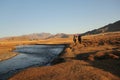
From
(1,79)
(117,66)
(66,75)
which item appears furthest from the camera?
(1,79)

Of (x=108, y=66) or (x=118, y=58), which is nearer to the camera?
(x=108, y=66)

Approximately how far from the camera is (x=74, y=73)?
1848 cm

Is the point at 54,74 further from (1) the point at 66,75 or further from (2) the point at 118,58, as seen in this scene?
(2) the point at 118,58

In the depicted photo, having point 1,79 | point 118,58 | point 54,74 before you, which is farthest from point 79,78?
point 1,79

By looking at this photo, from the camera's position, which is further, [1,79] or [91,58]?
[91,58]

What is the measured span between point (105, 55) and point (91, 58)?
6.27 feet

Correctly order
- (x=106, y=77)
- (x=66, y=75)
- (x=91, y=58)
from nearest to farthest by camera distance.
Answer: (x=106, y=77), (x=66, y=75), (x=91, y=58)

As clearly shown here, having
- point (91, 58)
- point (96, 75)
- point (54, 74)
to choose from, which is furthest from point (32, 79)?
point (91, 58)

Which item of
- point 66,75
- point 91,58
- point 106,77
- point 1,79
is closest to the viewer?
point 106,77

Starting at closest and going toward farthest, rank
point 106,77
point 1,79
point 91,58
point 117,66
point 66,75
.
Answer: point 106,77 → point 66,75 → point 117,66 → point 1,79 → point 91,58

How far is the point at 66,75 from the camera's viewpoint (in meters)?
18.1

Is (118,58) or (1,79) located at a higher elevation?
(118,58)

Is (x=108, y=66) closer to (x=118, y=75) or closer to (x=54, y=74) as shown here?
(x=118, y=75)

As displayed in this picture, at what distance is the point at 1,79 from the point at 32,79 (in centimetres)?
701
